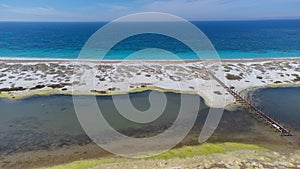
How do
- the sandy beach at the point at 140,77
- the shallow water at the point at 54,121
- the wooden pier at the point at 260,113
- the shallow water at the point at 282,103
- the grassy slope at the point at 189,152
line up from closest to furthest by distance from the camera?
the grassy slope at the point at 189,152 → the shallow water at the point at 54,121 → the wooden pier at the point at 260,113 → the shallow water at the point at 282,103 → the sandy beach at the point at 140,77

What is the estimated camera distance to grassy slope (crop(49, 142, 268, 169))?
1566 cm

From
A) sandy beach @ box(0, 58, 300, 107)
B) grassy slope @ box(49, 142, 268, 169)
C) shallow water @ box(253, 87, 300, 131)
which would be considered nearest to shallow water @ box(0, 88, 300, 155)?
shallow water @ box(253, 87, 300, 131)

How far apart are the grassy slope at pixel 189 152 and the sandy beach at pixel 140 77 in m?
8.42

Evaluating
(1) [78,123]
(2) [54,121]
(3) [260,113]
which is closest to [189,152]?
(3) [260,113]

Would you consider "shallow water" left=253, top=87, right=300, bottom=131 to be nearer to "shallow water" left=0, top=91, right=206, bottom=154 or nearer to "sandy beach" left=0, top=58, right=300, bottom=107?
"sandy beach" left=0, top=58, right=300, bottom=107

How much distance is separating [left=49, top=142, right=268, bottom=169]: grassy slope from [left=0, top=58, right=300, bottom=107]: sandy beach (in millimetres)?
8422

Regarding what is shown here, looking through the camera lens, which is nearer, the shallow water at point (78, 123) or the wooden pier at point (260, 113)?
the shallow water at point (78, 123)

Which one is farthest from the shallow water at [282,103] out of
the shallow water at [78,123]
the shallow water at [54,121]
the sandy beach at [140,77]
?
the shallow water at [54,121]

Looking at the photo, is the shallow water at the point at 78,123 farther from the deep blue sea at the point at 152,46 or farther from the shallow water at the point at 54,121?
the deep blue sea at the point at 152,46

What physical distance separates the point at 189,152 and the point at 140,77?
809 inches

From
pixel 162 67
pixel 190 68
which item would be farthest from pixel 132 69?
pixel 190 68

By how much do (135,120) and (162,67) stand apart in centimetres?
2164

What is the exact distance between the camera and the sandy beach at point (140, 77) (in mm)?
30000

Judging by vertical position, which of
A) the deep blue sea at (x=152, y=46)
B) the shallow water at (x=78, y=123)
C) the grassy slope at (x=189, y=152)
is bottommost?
the grassy slope at (x=189, y=152)
